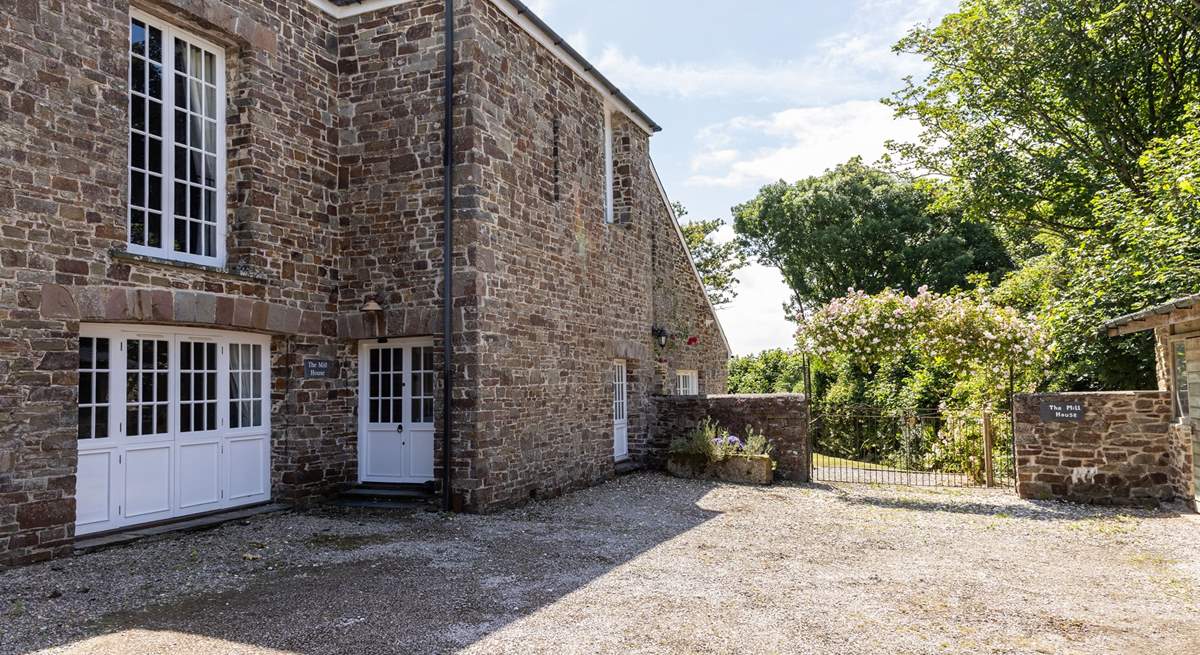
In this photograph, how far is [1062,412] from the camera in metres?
10.0

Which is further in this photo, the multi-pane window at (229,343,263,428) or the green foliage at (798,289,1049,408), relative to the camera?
the green foliage at (798,289,1049,408)

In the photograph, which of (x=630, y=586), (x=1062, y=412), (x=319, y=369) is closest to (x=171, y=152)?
(x=319, y=369)

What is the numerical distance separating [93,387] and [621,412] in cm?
822

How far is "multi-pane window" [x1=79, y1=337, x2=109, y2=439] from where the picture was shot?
7258mm

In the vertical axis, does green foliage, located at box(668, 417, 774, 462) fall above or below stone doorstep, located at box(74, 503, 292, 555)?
above

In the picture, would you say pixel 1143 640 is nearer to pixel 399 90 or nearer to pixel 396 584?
pixel 396 584

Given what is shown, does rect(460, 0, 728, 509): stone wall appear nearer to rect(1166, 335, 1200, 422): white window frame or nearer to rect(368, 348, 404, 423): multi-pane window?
rect(368, 348, 404, 423): multi-pane window

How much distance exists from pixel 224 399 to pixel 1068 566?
8515 mm

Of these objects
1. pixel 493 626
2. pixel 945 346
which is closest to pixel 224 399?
pixel 493 626

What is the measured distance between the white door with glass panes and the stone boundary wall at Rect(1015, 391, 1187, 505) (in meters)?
7.76

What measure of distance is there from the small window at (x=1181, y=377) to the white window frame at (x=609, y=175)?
8.19 m

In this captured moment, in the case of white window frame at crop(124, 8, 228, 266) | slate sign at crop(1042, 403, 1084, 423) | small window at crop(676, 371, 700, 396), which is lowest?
slate sign at crop(1042, 403, 1084, 423)

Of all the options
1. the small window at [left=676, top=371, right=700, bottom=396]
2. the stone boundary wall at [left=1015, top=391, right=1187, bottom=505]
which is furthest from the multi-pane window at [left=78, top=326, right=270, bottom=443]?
the stone boundary wall at [left=1015, top=391, right=1187, bottom=505]

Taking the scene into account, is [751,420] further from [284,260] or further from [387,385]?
[284,260]
